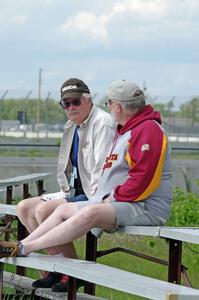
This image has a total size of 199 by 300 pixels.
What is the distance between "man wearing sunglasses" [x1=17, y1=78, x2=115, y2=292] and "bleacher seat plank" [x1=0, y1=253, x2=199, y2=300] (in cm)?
55

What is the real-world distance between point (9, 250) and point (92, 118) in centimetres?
147

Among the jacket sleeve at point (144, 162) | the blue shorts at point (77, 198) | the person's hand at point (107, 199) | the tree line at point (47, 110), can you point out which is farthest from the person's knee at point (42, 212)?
the tree line at point (47, 110)

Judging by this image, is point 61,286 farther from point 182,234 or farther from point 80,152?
point 182,234

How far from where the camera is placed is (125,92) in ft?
25.3

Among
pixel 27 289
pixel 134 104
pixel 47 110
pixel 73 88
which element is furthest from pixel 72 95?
pixel 47 110

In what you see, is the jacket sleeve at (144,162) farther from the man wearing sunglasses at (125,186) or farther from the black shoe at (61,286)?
the black shoe at (61,286)

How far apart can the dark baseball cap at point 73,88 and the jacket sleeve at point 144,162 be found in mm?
966

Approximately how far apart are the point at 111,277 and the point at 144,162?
119cm

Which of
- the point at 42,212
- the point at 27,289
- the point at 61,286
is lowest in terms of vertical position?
the point at 27,289

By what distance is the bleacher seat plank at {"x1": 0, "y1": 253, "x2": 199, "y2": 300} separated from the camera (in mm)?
5740

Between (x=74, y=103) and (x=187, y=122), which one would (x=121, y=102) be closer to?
(x=74, y=103)

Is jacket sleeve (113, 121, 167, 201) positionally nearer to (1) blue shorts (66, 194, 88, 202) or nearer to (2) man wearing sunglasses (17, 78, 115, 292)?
→ (2) man wearing sunglasses (17, 78, 115, 292)

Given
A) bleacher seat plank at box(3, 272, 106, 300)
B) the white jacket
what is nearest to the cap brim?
the white jacket

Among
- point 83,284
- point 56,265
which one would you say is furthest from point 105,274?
point 83,284
